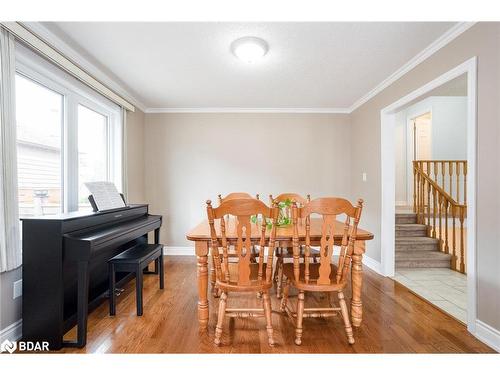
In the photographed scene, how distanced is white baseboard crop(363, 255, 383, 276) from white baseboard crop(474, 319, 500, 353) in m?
1.47

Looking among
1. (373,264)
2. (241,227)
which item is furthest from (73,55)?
(373,264)

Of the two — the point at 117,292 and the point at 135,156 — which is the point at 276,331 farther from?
the point at 135,156

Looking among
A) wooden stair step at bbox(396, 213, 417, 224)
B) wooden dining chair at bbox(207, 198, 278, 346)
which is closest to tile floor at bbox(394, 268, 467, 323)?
wooden stair step at bbox(396, 213, 417, 224)

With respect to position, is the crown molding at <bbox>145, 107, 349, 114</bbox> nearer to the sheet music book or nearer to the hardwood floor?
the sheet music book

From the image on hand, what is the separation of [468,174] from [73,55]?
362cm

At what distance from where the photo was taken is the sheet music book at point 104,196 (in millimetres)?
2539

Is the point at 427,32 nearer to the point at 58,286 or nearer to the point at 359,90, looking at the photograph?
the point at 359,90

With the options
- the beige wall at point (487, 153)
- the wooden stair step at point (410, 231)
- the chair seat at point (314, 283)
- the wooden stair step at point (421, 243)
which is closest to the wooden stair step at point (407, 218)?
the wooden stair step at point (410, 231)

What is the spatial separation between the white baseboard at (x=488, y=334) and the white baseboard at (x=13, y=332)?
3393mm

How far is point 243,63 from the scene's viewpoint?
2.73 meters

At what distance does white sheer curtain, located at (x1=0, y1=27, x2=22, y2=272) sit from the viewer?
1.80 m

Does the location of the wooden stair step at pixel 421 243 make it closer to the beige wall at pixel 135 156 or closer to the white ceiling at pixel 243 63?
the white ceiling at pixel 243 63
